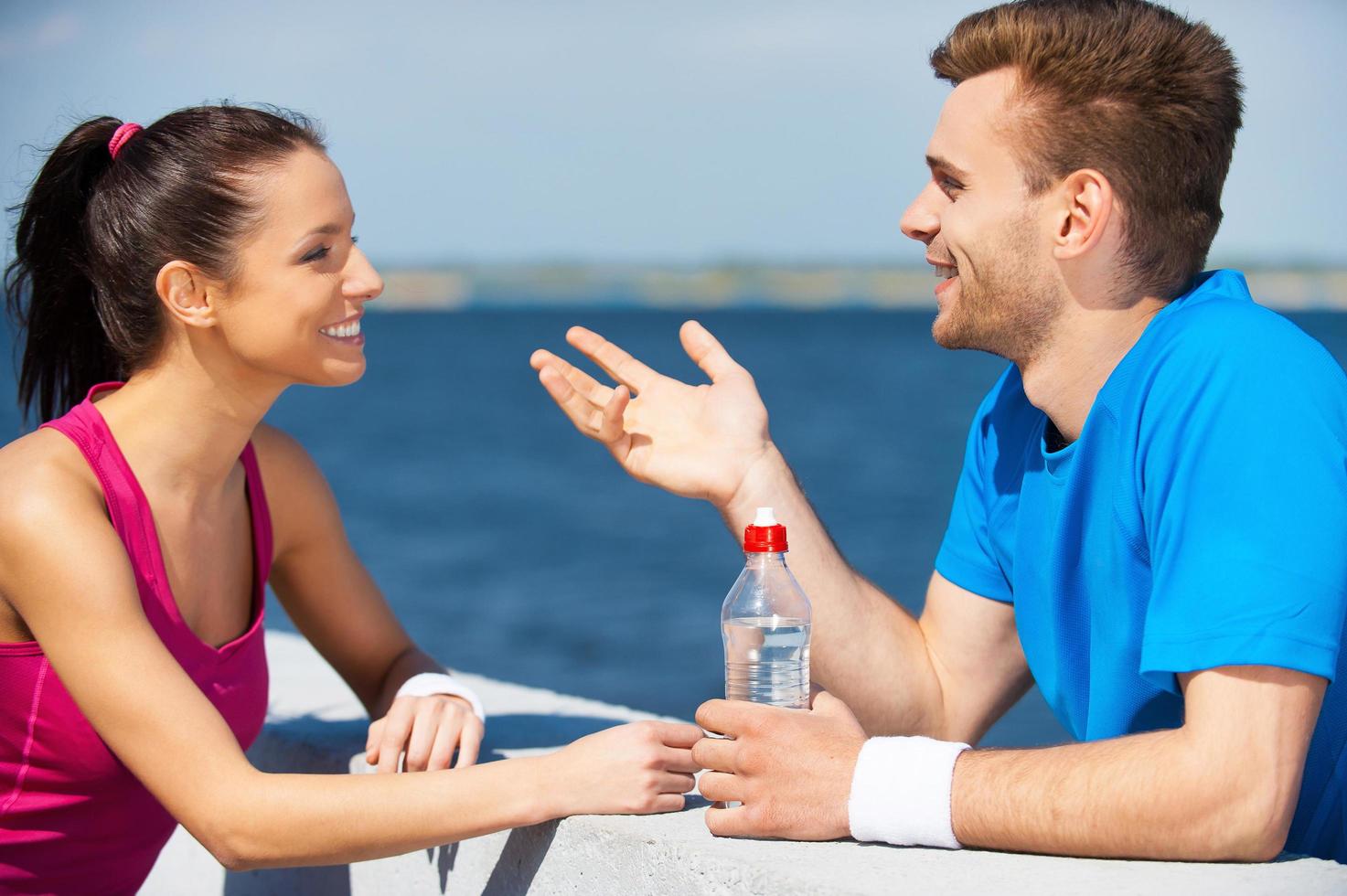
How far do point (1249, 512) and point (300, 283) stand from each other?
6.22 feet

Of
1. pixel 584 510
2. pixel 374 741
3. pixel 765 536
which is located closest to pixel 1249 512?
pixel 765 536

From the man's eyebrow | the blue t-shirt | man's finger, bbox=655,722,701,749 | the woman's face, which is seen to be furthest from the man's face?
the woman's face

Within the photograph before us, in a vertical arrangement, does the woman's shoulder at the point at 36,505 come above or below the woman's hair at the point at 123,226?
below

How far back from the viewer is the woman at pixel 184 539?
2.49 m

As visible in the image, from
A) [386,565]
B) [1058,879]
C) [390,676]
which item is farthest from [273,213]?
[386,565]

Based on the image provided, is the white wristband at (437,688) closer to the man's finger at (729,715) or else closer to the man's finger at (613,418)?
the man's finger at (613,418)

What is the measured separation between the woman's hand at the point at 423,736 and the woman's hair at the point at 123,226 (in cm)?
94

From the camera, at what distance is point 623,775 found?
2486 millimetres

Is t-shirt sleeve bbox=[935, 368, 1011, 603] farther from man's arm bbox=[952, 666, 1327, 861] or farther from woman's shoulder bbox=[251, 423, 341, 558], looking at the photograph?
woman's shoulder bbox=[251, 423, 341, 558]

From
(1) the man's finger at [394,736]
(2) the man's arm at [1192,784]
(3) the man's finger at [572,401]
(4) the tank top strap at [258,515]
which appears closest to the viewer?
(2) the man's arm at [1192,784]

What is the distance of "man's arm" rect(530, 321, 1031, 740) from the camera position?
302 cm

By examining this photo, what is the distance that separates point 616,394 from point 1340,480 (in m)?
1.40

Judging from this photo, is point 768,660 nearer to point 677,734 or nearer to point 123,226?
point 677,734

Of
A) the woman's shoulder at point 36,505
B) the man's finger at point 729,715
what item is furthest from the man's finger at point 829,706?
the woman's shoulder at point 36,505
